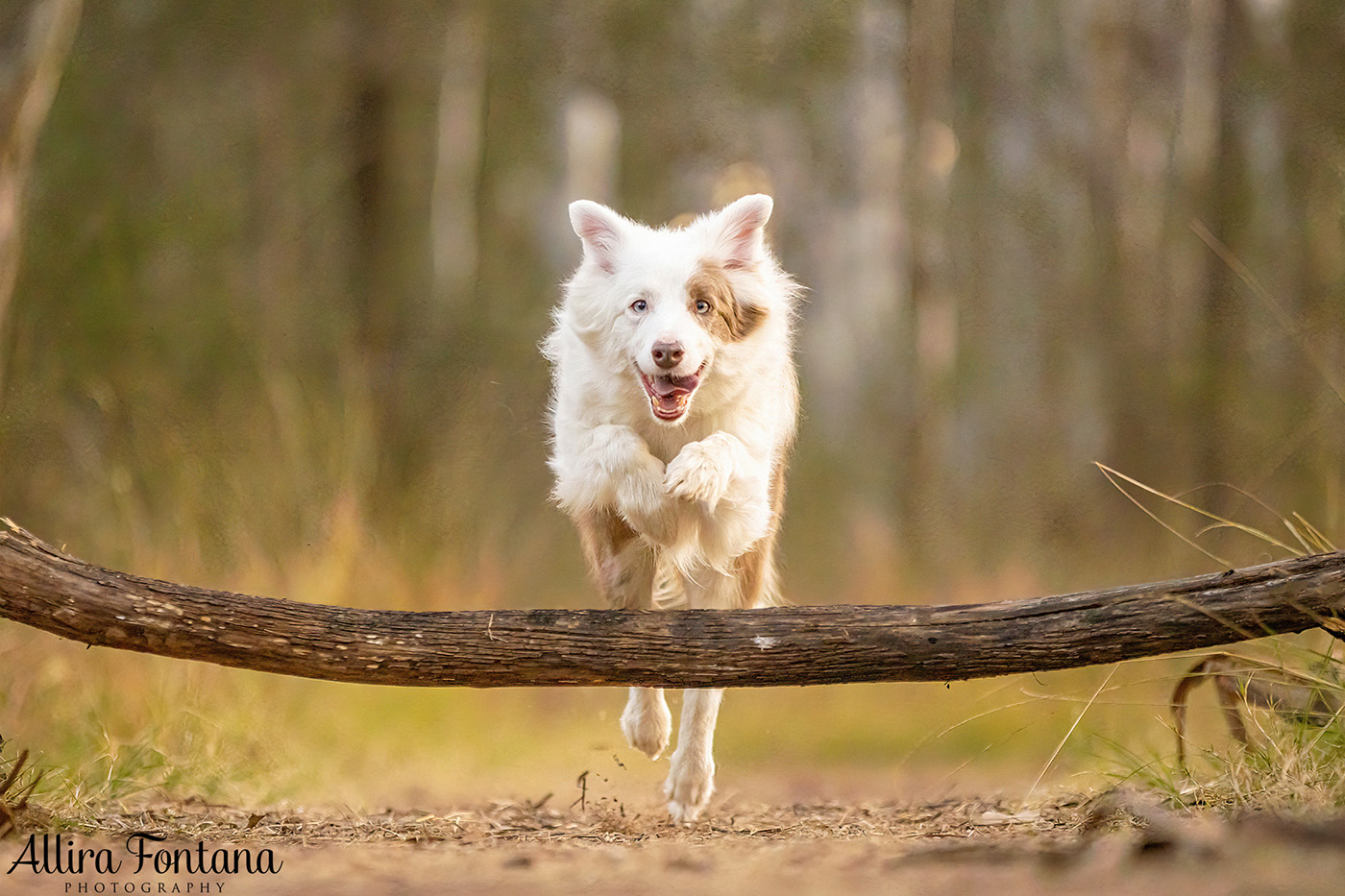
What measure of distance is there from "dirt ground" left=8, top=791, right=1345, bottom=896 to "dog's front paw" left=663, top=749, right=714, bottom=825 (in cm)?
7

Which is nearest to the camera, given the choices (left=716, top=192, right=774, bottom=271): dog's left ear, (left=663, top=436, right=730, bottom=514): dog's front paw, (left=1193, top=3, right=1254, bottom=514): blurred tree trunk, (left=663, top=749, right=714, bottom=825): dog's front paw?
(left=663, top=436, right=730, bottom=514): dog's front paw

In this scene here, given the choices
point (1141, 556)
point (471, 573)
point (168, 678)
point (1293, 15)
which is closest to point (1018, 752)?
point (1141, 556)

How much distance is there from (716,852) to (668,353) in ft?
4.33

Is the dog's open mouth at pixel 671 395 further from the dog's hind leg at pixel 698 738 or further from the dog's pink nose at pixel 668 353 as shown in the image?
the dog's hind leg at pixel 698 738

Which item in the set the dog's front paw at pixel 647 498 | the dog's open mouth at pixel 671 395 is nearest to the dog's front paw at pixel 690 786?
Answer: the dog's front paw at pixel 647 498

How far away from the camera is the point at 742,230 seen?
352 cm

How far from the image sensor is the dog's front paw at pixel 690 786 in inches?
146

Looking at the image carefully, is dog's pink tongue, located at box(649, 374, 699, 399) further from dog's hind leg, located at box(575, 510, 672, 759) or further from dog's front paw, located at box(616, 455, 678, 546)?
dog's hind leg, located at box(575, 510, 672, 759)

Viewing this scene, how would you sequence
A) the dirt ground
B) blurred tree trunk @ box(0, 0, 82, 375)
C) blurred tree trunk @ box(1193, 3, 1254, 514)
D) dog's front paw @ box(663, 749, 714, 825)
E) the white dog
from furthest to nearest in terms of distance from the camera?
blurred tree trunk @ box(1193, 3, 1254, 514)
blurred tree trunk @ box(0, 0, 82, 375)
dog's front paw @ box(663, 749, 714, 825)
the white dog
the dirt ground

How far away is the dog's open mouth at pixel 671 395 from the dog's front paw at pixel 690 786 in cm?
128

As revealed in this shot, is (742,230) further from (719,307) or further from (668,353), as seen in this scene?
(668,353)

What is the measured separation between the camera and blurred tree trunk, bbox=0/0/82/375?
501cm

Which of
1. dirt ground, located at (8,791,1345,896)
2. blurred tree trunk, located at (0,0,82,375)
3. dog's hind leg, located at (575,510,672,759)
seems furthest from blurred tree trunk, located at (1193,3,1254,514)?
blurred tree trunk, located at (0,0,82,375)

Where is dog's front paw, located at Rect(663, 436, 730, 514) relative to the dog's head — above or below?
below
